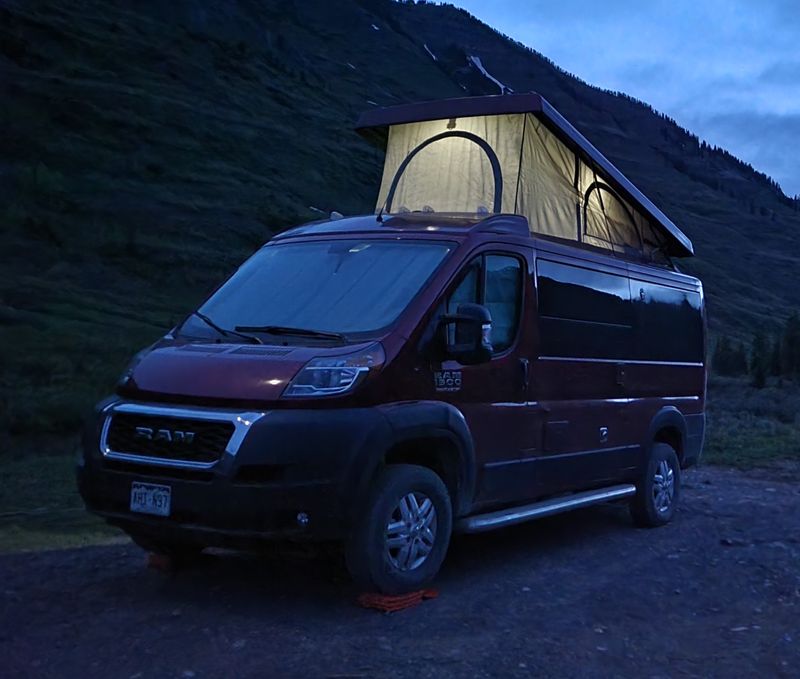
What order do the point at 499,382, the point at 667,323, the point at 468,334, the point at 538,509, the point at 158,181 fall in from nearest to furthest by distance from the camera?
the point at 468,334 → the point at 499,382 → the point at 538,509 → the point at 667,323 → the point at 158,181

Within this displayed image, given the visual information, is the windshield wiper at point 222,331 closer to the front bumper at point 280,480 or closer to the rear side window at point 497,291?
the front bumper at point 280,480

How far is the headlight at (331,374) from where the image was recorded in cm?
535

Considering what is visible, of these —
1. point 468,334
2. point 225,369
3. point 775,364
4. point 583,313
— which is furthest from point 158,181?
point 225,369

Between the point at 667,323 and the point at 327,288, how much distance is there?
154 inches

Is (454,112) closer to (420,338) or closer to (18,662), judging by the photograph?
(420,338)

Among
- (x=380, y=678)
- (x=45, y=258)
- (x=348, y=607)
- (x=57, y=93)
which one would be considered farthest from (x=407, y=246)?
(x=57, y=93)

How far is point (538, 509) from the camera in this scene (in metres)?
6.91

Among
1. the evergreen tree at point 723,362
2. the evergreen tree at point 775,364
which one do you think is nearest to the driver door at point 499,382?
the evergreen tree at point 775,364

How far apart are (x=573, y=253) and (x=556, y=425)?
1347mm

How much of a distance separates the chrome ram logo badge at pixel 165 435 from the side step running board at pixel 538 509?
71.1 inches

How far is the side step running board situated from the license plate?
1.81 meters

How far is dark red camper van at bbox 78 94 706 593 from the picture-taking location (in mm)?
5301

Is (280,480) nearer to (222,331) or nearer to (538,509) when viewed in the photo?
(222,331)

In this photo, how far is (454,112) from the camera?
8.45 m
